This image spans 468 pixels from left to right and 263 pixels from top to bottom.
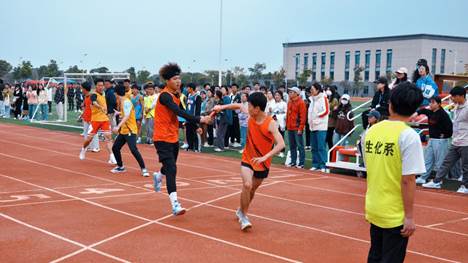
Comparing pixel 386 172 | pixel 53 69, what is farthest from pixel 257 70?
pixel 386 172

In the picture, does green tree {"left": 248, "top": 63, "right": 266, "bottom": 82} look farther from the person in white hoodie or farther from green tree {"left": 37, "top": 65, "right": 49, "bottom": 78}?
the person in white hoodie

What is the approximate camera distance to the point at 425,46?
79.8 meters

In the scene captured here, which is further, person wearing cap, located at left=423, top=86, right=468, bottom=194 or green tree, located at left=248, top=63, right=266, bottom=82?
green tree, located at left=248, top=63, right=266, bottom=82

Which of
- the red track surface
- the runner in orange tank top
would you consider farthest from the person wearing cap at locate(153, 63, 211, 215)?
the runner in orange tank top

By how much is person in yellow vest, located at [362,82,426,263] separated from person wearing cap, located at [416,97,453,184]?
8.01m

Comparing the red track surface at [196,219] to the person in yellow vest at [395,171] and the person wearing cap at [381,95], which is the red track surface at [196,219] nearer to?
the person wearing cap at [381,95]

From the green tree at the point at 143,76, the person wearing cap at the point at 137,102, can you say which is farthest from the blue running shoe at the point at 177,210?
the green tree at the point at 143,76

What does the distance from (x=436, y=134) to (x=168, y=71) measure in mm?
6382

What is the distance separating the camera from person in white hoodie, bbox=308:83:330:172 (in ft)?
44.1

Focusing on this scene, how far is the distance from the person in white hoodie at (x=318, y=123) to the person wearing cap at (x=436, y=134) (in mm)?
2337

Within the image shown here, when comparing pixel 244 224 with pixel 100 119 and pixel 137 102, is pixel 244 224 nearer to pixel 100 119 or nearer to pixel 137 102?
pixel 100 119

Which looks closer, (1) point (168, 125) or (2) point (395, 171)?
(2) point (395, 171)

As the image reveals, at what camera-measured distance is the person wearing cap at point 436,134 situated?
38.0 feet

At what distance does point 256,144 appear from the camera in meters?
7.25
